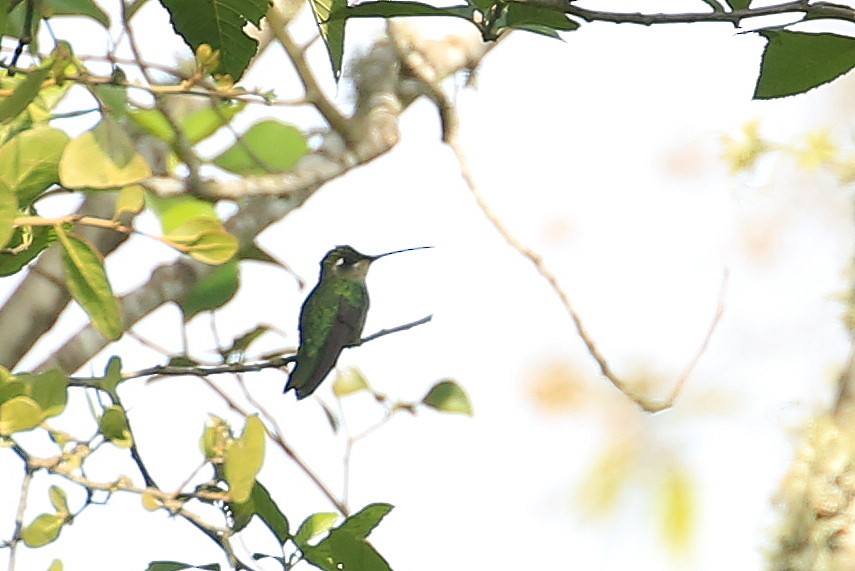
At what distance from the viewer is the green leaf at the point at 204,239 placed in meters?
1.19

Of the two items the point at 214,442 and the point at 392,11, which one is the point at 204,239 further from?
the point at 392,11

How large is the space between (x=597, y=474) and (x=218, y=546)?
309cm

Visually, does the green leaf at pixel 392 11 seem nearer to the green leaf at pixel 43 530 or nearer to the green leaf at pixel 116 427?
the green leaf at pixel 116 427

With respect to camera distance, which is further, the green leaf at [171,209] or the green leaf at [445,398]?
the green leaf at [445,398]

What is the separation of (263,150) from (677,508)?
227 cm

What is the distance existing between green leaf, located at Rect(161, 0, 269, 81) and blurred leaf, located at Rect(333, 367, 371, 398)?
3.79 ft

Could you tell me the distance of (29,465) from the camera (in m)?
1.38

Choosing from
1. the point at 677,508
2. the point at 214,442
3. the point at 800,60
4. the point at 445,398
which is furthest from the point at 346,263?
the point at 677,508

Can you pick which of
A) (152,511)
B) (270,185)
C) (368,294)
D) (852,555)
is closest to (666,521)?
(852,555)

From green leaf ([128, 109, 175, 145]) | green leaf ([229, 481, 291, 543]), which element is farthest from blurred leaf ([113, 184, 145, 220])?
green leaf ([128, 109, 175, 145])

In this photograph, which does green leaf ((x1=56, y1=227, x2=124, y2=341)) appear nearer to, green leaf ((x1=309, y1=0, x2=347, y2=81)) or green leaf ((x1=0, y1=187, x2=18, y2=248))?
green leaf ((x1=0, y1=187, x2=18, y2=248))

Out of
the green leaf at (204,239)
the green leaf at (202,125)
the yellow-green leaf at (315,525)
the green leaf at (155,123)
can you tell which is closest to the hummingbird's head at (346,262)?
the green leaf at (202,125)

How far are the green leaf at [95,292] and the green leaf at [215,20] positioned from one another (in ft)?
0.90

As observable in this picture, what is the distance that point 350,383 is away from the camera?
6.76 feet
